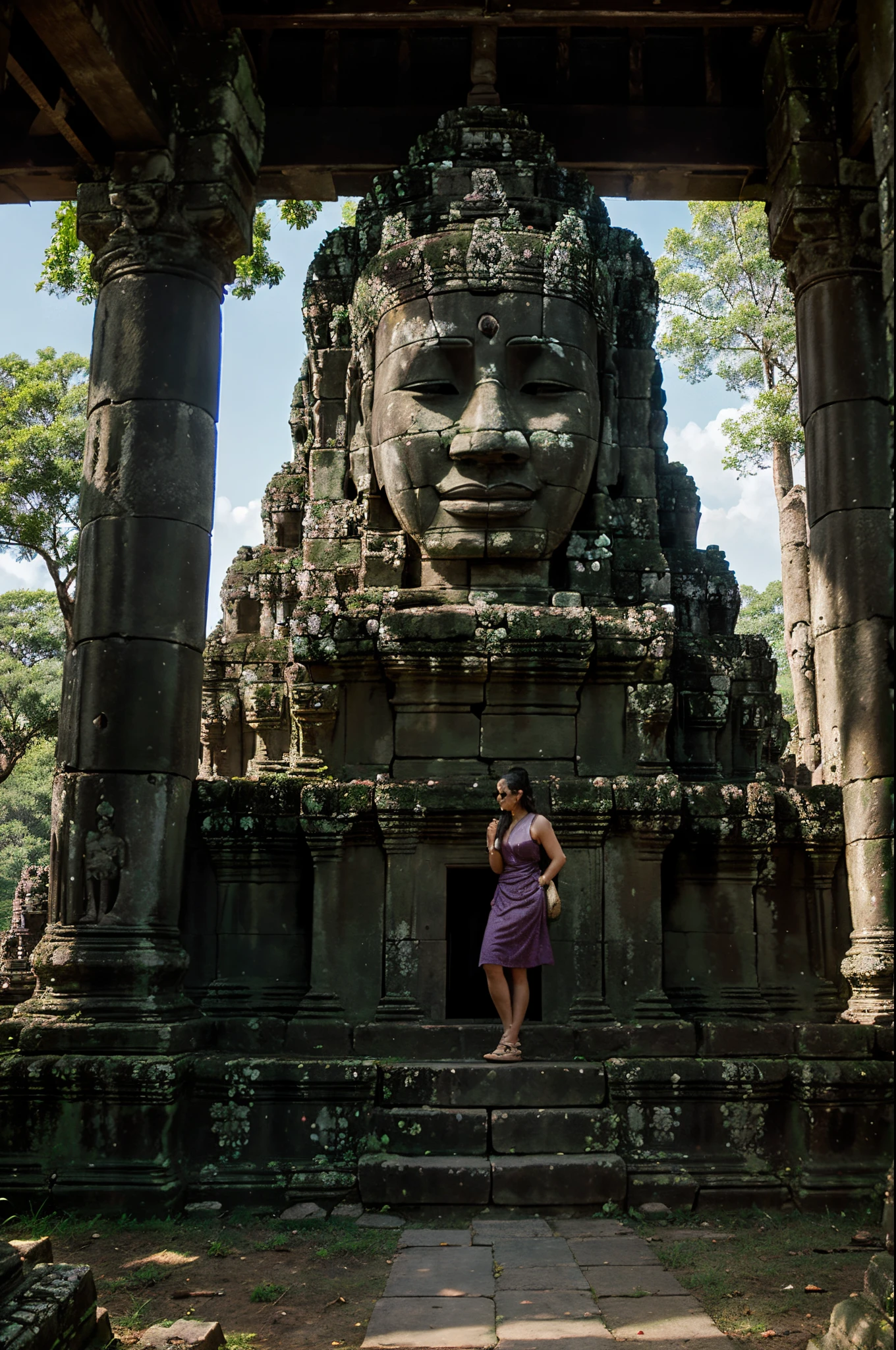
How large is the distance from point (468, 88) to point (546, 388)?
3.36 metres

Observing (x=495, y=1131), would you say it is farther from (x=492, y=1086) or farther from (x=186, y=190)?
(x=186, y=190)

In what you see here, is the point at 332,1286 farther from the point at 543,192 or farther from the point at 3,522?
the point at 3,522

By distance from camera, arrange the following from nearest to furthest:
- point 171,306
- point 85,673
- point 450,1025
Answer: point 450,1025 → point 85,673 → point 171,306

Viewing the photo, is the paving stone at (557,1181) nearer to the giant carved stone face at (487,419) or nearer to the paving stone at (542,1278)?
the paving stone at (542,1278)

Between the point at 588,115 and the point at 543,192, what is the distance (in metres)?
1.27

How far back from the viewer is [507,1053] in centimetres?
661

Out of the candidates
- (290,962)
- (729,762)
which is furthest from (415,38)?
(290,962)

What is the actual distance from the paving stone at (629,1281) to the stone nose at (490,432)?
5096 millimetres

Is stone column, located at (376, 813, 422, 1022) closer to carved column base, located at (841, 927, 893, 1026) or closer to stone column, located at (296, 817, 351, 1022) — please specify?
stone column, located at (296, 817, 351, 1022)

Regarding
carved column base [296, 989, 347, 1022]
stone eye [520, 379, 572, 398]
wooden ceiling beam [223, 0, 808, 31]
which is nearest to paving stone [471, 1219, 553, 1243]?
carved column base [296, 989, 347, 1022]

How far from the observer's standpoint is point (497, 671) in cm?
757

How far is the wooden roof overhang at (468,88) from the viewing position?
827cm

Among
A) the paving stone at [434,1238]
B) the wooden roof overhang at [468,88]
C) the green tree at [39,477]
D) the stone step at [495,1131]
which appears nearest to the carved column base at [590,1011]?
the stone step at [495,1131]

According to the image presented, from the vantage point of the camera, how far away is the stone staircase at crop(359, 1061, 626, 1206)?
6066 millimetres
